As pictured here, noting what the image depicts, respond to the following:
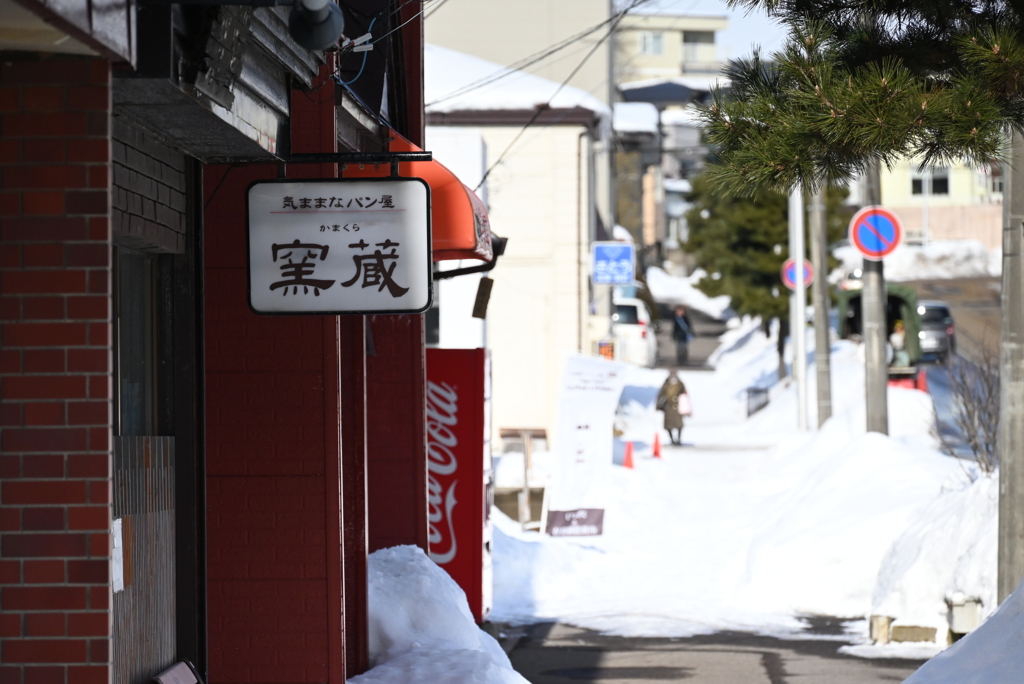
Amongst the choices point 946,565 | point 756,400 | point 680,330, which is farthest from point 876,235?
point 680,330

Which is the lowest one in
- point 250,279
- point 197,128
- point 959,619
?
point 959,619

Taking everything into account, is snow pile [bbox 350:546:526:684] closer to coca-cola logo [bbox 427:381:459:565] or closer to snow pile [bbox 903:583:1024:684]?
coca-cola logo [bbox 427:381:459:565]

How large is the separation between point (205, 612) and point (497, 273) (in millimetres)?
19478

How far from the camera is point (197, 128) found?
565 cm

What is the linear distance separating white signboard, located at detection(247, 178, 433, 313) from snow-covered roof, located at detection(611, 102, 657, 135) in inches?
1263

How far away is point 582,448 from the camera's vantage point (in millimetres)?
15688

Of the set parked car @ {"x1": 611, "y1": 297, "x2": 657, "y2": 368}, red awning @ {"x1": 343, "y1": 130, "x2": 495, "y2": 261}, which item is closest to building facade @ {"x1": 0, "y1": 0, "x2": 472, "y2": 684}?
red awning @ {"x1": 343, "y1": 130, "x2": 495, "y2": 261}

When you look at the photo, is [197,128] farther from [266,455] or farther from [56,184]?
[266,455]

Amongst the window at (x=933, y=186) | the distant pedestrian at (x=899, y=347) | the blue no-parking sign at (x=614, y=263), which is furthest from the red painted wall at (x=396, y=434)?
the window at (x=933, y=186)

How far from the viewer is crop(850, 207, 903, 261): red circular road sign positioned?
17.0 metres

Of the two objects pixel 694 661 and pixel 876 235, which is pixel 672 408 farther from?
pixel 694 661

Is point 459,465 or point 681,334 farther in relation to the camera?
point 681,334

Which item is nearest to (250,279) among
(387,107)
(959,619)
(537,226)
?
(387,107)

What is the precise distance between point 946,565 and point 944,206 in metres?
60.1
